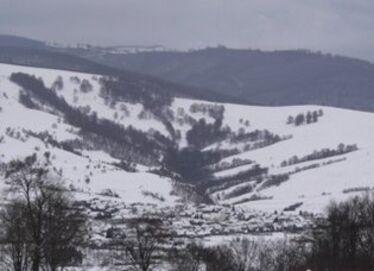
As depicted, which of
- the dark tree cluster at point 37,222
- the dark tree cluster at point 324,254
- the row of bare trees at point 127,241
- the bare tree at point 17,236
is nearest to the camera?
the dark tree cluster at point 37,222

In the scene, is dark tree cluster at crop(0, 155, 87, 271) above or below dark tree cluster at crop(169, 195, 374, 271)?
below

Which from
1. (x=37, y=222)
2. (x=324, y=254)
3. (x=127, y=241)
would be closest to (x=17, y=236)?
(x=37, y=222)

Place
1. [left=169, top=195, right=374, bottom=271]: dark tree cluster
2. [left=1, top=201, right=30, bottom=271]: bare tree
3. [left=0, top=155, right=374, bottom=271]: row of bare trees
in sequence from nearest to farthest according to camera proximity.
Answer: [left=0, top=155, right=374, bottom=271]: row of bare trees → [left=1, top=201, right=30, bottom=271]: bare tree → [left=169, top=195, right=374, bottom=271]: dark tree cluster

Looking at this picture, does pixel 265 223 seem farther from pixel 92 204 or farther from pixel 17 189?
pixel 17 189

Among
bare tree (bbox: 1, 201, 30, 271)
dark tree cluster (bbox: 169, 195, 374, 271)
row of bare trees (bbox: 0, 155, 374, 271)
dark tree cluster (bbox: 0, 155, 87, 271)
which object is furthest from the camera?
dark tree cluster (bbox: 169, 195, 374, 271)

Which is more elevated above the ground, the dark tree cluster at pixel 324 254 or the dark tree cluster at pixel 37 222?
the dark tree cluster at pixel 324 254

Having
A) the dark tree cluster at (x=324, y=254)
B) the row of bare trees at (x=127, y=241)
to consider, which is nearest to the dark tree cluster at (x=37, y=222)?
the row of bare trees at (x=127, y=241)

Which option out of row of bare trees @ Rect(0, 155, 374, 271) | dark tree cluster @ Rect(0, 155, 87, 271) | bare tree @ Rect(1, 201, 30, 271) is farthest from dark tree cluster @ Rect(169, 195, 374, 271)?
dark tree cluster @ Rect(0, 155, 87, 271)

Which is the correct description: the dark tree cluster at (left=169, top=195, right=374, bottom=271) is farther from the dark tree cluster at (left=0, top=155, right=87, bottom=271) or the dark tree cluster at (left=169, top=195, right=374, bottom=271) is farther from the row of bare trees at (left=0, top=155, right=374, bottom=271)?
the dark tree cluster at (left=0, top=155, right=87, bottom=271)

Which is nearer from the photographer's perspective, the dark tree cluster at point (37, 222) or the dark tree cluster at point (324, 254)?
the dark tree cluster at point (37, 222)

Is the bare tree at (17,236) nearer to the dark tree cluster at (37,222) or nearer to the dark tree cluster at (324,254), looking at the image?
the dark tree cluster at (37,222)

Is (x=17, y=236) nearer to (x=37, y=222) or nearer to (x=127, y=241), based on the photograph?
(x=37, y=222)

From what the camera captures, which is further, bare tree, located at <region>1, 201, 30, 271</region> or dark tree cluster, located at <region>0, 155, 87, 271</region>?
bare tree, located at <region>1, 201, 30, 271</region>

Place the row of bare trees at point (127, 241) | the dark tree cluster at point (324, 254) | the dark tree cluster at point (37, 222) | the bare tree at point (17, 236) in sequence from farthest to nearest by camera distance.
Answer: the dark tree cluster at point (324, 254) → the bare tree at point (17, 236) → the row of bare trees at point (127, 241) → the dark tree cluster at point (37, 222)
